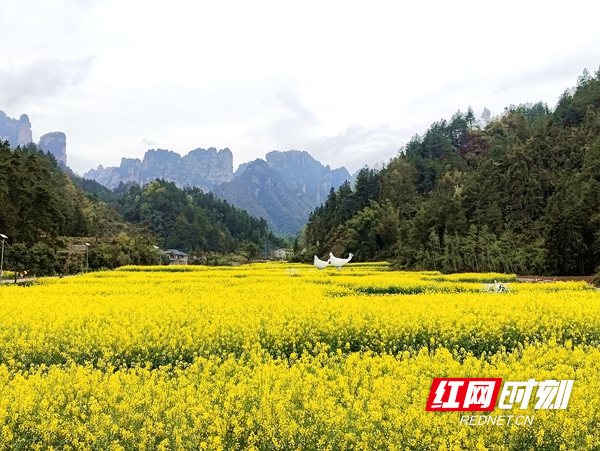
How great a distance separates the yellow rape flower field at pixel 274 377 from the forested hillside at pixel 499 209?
18297 mm

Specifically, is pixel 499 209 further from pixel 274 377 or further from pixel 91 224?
pixel 91 224

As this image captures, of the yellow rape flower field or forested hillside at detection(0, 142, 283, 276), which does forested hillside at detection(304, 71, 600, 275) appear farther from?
forested hillside at detection(0, 142, 283, 276)

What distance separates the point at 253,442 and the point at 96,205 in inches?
3085

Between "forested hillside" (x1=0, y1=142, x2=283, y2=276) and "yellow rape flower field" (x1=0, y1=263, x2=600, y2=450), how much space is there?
21730mm

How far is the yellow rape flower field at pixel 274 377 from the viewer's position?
10.9 ft

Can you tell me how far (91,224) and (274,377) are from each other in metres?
61.3

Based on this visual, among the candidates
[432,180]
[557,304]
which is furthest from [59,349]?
[432,180]

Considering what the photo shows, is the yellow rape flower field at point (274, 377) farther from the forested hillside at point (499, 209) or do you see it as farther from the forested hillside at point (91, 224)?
the forested hillside at point (91, 224)

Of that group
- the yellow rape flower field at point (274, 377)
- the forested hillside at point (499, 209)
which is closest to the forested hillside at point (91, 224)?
the yellow rape flower field at point (274, 377)

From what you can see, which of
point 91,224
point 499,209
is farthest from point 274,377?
point 91,224

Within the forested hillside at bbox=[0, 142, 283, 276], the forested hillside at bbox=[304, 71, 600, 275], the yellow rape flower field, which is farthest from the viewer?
the forested hillside at bbox=[0, 142, 283, 276]

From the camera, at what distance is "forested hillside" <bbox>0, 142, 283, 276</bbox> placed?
106 feet

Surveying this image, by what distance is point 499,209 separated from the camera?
108ft

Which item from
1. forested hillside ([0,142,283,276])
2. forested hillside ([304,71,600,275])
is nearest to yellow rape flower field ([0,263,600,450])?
forested hillside ([304,71,600,275])
